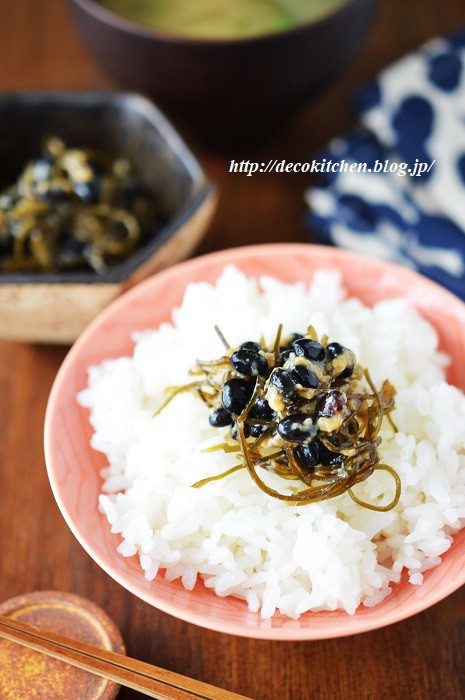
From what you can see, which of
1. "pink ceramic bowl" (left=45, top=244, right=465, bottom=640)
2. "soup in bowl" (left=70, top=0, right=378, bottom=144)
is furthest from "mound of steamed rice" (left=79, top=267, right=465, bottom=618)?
"soup in bowl" (left=70, top=0, right=378, bottom=144)

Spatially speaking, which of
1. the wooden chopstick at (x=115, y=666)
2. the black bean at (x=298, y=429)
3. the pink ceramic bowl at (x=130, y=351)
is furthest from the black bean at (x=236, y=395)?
the wooden chopstick at (x=115, y=666)

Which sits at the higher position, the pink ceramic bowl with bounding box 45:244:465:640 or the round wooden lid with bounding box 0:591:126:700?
the pink ceramic bowl with bounding box 45:244:465:640

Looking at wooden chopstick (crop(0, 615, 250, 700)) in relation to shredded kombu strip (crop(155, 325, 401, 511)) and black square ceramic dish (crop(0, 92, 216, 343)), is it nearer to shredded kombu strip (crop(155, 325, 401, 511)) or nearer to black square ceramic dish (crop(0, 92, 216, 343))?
shredded kombu strip (crop(155, 325, 401, 511))

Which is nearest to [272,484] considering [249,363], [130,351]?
[249,363]

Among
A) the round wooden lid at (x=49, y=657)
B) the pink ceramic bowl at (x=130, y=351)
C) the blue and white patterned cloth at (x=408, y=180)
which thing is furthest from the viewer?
the blue and white patterned cloth at (x=408, y=180)

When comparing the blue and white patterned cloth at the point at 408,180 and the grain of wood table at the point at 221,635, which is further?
the blue and white patterned cloth at the point at 408,180

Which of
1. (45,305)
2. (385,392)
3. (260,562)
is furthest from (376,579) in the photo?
(45,305)

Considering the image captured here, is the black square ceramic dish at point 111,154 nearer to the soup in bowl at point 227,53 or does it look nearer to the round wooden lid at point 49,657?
the soup in bowl at point 227,53
